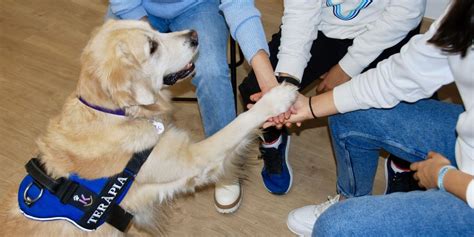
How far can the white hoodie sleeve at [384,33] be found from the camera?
62.4 inches

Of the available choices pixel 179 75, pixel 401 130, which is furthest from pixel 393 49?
pixel 179 75

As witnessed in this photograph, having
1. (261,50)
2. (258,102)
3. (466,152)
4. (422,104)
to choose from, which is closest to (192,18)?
(261,50)

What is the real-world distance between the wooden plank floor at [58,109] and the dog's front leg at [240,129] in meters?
0.47

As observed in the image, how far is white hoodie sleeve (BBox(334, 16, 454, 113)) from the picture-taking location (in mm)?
1245

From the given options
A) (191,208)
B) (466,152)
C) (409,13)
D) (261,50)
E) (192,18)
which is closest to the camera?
(466,152)

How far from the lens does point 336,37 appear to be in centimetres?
182

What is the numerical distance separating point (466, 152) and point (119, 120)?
103cm

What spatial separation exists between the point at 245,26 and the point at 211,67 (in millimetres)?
202

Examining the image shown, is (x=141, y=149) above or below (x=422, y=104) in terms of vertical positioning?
below

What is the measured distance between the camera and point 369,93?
1411 millimetres

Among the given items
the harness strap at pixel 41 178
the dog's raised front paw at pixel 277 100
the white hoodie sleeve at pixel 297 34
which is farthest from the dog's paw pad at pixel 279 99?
the harness strap at pixel 41 178

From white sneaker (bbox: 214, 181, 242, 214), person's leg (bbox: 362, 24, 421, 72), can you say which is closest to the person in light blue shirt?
white sneaker (bbox: 214, 181, 242, 214)

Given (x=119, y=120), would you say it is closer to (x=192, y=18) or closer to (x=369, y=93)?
(x=192, y=18)

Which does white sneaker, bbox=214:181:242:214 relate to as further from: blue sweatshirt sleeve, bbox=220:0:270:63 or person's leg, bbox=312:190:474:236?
person's leg, bbox=312:190:474:236
